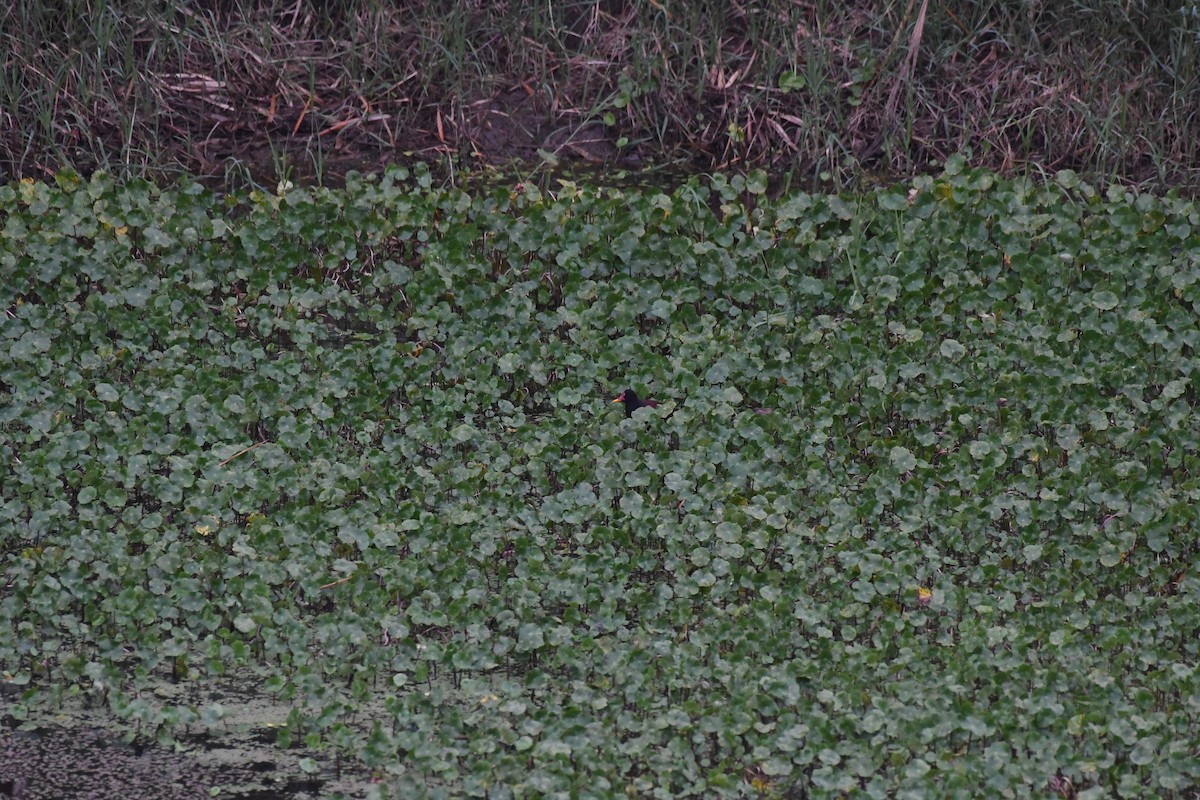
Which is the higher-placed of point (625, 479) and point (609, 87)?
point (609, 87)

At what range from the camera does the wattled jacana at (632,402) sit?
17.4ft

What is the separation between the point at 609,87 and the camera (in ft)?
24.8

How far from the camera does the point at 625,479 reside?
4.94 meters

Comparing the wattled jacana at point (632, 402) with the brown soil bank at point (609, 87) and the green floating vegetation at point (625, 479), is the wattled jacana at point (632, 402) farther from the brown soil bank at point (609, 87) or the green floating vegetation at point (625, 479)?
the brown soil bank at point (609, 87)

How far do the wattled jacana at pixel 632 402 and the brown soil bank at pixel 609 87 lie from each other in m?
1.90

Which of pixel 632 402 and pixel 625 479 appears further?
pixel 632 402

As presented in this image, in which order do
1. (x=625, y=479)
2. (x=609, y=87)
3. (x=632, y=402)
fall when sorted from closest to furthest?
1. (x=625, y=479)
2. (x=632, y=402)
3. (x=609, y=87)

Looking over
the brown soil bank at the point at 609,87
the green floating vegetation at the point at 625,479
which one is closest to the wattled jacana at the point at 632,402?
the green floating vegetation at the point at 625,479

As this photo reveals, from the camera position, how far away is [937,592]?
4.41 metres

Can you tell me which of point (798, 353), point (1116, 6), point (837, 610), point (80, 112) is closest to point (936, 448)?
point (798, 353)

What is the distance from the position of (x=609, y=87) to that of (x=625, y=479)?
3.10 metres

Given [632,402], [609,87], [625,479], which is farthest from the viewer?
[609,87]

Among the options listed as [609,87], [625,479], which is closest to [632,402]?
[625,479]

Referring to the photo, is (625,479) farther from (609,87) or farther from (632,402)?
(609,87)
